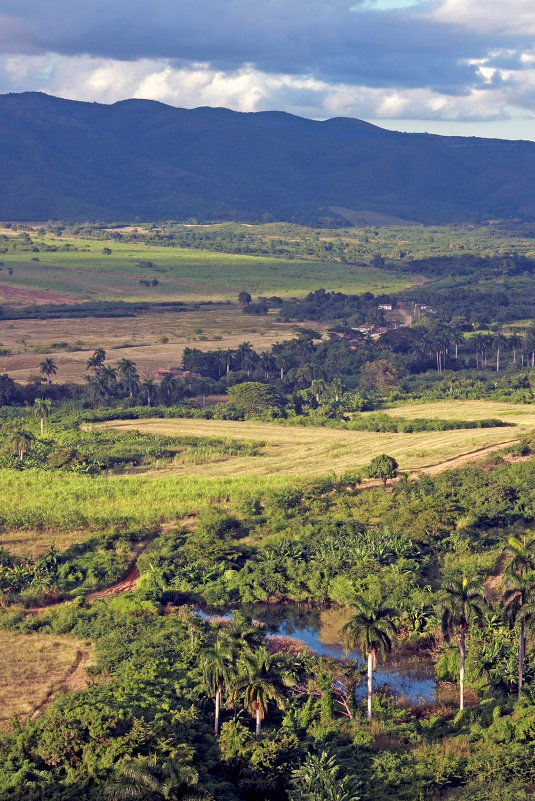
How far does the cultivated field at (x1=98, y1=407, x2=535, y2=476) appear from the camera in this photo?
80.4 meters

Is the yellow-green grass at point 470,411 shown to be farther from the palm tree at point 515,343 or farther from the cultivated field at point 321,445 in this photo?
the palm tree at point 515,343

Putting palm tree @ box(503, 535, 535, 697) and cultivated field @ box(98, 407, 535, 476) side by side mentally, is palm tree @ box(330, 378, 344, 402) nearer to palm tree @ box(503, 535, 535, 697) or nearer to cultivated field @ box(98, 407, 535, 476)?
cultivated field @ box(98, 407, 535, 476)

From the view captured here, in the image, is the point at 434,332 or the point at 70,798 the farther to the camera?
the point at 434,332

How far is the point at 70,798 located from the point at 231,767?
5611mm

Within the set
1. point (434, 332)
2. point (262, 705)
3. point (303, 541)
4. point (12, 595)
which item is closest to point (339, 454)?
point (303, 541)

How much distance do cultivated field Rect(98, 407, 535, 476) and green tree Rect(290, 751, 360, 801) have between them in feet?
141

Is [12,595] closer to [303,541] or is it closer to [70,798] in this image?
[303,541]

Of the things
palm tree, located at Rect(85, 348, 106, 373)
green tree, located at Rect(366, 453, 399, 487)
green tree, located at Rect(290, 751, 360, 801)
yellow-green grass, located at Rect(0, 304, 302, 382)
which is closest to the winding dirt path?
green tree, located at Rect(290, 751, 360, 801)

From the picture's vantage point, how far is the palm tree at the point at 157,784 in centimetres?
3098

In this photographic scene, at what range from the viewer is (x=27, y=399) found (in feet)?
358

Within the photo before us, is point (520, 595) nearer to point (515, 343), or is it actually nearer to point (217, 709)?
point (217, 709)

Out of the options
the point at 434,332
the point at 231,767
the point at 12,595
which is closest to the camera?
the point at 231,767

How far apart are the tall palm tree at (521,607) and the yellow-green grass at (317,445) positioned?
1358 inches

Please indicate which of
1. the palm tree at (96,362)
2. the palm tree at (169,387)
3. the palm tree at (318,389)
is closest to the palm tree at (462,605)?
the palm tree at (318,389)
